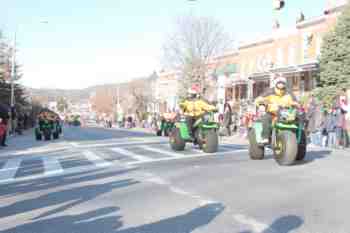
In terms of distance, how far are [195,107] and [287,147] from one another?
4790 millimetres

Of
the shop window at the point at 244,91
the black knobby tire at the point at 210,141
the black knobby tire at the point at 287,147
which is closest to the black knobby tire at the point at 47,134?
the black knobby tire at the point at 210,141

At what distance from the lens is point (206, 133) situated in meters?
14.5

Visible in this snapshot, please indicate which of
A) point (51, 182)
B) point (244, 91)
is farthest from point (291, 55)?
point (51, 182)

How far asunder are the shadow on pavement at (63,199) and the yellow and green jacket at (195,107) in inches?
232

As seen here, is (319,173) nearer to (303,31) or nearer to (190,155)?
(190,155)

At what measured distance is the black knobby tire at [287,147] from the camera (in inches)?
420

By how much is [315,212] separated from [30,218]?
3.57 metres

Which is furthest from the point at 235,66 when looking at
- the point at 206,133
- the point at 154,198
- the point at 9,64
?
the point at 154,198

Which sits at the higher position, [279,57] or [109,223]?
[279,57]

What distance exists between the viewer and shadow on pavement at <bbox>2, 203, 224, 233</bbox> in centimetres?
596

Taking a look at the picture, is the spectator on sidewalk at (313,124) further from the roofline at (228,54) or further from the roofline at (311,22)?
the roofline at (228,54)

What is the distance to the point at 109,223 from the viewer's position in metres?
6.30

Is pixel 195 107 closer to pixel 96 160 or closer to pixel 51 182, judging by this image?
pixel 96 160

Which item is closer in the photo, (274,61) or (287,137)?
(287,137)
